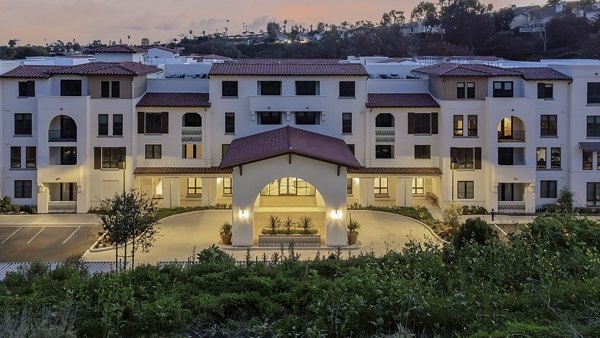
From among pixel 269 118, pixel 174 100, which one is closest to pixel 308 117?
pixel 269 118

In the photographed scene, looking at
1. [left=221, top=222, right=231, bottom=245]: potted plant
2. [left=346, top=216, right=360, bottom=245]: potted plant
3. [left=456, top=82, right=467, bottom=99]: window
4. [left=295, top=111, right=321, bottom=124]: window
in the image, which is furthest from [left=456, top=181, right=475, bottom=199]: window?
[left=221, top=222, right=231, bottom=245]: potted plant

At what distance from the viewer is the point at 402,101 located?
42156mm

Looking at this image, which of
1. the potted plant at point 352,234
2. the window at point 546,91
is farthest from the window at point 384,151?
the potted plant at point 352,234

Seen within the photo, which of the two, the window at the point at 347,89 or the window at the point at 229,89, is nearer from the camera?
the window at the point at 229,89

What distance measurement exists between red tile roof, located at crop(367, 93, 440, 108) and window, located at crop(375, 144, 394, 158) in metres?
2.65

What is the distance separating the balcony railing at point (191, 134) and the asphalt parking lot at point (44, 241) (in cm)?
842

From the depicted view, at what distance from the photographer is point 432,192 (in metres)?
43.1

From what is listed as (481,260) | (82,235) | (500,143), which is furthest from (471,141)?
(481,260)

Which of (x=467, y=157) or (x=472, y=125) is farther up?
(x=472, y=125)

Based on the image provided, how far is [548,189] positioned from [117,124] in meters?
27.9

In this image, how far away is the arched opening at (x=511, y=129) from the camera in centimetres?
4106

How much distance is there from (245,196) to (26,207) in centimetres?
1666

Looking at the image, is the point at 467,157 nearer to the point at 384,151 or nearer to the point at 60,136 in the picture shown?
the point at 384,151

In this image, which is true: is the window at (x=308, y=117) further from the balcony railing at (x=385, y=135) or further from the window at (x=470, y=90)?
the window at (x=470, y=90)
